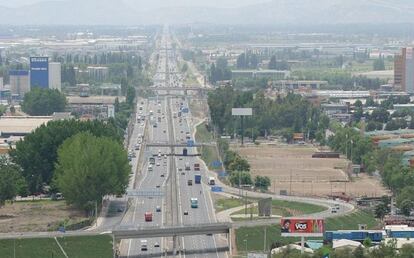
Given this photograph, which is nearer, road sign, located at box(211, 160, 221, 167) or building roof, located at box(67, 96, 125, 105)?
road sign, located at box(211, 160, 221, 167)

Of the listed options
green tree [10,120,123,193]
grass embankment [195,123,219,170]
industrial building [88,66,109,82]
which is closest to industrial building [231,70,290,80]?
industrial building [88,66,109,82]

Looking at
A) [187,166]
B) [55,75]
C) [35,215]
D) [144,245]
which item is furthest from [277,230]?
[55,75]

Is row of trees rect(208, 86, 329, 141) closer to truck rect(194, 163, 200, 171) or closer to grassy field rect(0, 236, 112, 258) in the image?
truck rect(194, 163, 200, 171)

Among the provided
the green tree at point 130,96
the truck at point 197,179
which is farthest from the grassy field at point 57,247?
the green tree at point 130,96

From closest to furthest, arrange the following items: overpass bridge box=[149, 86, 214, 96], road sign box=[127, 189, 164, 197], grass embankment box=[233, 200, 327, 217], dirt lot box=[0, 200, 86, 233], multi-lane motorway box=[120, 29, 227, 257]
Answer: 1. multi-lane motorway box=[120, 29, 227, 257]
2. dirt lot box=[0, 200, 86, 233]
3. grass embankment box=[233, 200, 327, 217]
4. road sign box=[127, 189, 164, 197]
5. overpass bridge box=[149, 86, 214, 96]

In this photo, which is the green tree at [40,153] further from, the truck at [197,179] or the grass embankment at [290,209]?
the grass embankment at [290,209]

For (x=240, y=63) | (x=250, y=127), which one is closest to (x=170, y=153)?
(x=250, y=127)

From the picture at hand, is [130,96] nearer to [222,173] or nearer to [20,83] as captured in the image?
[20,83]

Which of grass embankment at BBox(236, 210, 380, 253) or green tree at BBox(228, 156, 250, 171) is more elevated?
→ green tree at BBox(228, 156, 250, 171)
